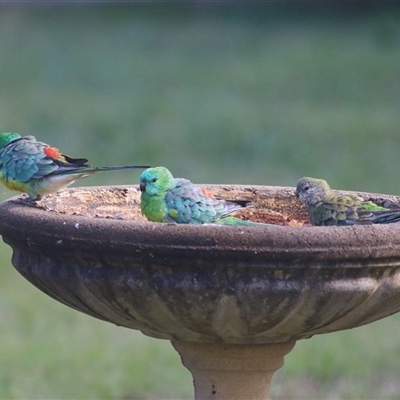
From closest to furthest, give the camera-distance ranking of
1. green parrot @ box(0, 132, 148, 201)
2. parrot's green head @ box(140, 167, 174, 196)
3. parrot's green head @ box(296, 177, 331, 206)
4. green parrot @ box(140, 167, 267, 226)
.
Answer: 1. green parrot @ box(140, 167, 267, 226)
2. parrot's green head @ box(140, 167, 174, 196)
3. parrot's green head @ box(296, 177, 331, 206)
4. green parrot @ box(0, 132, 148, 201)

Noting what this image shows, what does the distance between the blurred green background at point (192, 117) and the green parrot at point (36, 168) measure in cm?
214

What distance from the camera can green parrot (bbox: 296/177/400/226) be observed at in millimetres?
3289

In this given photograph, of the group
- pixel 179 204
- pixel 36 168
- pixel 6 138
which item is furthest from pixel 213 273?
pixel 6 138

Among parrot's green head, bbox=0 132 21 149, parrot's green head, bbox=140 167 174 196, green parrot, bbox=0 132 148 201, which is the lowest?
parrot's green head, bbox=140 167 174 196

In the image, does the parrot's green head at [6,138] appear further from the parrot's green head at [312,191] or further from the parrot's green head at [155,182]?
the parrot's green head at [312,191]

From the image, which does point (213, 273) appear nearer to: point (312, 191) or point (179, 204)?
point (179, 204)

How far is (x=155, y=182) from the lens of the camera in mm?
3393

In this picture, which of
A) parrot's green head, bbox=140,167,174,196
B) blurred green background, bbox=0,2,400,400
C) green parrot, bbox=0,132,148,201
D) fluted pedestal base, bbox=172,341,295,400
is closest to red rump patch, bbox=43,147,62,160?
green parrot, bbox=0,132,148,201

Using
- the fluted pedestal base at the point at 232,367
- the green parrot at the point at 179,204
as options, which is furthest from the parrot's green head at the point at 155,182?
the fluted pedestal base at the point at 232,367

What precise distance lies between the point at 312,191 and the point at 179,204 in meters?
0.67

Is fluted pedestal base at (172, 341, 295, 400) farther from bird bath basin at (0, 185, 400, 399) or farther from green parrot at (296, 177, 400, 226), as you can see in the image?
green parrot at (296, 177, 400, 226)

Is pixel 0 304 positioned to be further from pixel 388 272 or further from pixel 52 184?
pixel 388 272

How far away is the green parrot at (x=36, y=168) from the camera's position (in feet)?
12.5

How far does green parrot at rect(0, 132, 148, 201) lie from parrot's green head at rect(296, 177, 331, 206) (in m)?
0.86
